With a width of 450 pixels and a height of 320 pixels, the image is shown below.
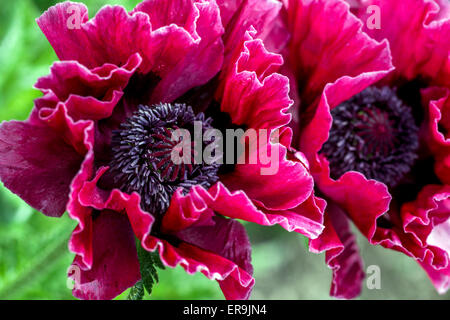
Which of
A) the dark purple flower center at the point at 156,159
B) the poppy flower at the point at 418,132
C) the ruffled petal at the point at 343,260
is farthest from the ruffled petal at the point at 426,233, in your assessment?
the dark purple flower center at the point at 156,159

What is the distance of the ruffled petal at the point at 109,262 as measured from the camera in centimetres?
116

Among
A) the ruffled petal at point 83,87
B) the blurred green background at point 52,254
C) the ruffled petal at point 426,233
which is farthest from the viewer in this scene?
the blurred green background at point 52,254

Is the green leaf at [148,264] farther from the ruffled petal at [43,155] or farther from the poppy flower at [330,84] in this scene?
the poppy flower at [330,84]

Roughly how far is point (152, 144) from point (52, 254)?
1.34 feet

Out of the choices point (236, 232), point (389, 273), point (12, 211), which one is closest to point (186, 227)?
point (236, 232)

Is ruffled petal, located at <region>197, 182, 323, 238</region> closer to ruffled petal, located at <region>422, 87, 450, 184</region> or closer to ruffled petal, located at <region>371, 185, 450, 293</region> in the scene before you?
ruffled petal, located at <region>371, 185, 450, 293</region>

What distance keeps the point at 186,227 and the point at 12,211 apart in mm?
1184

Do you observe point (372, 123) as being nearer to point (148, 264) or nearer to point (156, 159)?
point (156, 159)

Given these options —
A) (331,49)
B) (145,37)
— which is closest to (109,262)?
(145,37)

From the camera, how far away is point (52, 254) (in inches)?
59.3

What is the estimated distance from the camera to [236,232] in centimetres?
130

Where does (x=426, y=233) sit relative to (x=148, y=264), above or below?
below

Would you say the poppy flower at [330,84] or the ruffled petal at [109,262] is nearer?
the ruffled petal at [109,262]
